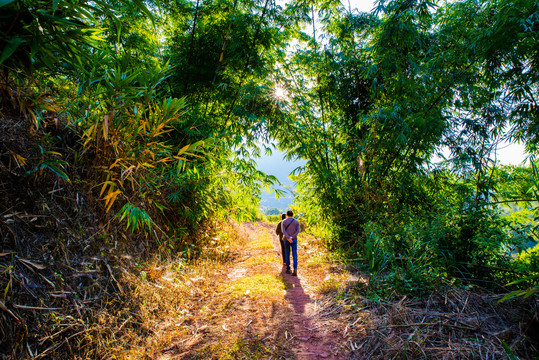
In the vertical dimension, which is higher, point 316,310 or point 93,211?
point 93,211

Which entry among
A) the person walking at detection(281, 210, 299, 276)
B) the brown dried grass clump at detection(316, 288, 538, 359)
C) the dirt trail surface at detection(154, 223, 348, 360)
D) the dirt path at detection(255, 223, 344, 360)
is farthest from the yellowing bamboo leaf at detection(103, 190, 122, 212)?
the person walking at detection(281, 210, 299, 276)

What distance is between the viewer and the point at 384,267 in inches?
92.4

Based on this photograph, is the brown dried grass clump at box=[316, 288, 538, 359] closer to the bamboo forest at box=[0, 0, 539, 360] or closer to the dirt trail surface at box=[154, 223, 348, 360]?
the bamboo forest at box=[0, 0, 539, 360]

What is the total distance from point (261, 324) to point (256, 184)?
1.93 meters

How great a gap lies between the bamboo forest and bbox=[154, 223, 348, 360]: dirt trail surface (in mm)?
22

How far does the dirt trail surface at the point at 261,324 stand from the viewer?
5.82ft

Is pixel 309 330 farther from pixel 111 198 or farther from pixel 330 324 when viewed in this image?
pixel 111 198

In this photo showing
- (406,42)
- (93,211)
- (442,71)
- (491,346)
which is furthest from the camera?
(406,42)

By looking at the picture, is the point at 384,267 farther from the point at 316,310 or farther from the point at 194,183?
the point at 194,183

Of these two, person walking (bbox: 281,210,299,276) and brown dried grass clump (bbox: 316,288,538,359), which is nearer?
brown dried grass clump (bbox: 316,288,538,359)

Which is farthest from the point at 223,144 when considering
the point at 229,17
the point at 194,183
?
the point at 229,17

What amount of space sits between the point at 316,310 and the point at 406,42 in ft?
11.6

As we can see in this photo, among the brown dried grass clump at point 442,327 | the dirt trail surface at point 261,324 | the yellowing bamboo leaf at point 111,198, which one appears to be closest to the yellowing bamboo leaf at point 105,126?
the yellowing bamboo leaf at point 111,198

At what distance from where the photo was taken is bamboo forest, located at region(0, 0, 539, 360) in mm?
1475
